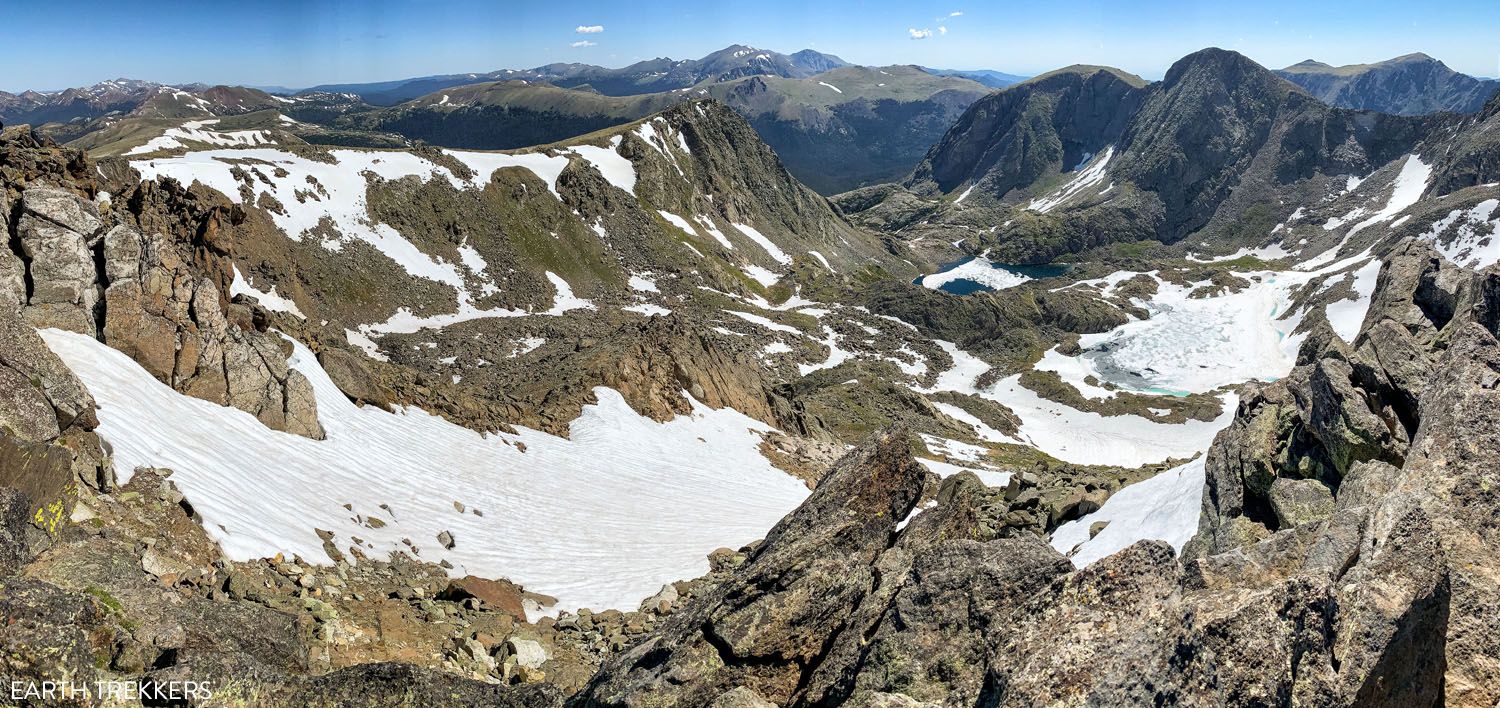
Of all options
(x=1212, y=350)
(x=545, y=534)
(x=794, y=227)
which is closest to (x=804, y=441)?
(x=545, y=534)

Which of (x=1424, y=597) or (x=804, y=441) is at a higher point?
(x=1424, y=597)

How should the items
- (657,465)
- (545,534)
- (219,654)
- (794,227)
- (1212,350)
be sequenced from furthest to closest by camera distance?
1. (794,227)
2. (1212,350)
3. (657,465)
4. (545,534)
5. (219,654)

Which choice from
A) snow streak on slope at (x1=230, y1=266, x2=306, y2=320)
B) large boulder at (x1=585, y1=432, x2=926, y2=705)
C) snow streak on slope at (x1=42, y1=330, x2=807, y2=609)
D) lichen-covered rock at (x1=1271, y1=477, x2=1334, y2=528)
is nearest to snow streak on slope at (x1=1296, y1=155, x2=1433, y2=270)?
lichen-covered rock at (x1=1271, y1=477, x2=1334, y2=528)

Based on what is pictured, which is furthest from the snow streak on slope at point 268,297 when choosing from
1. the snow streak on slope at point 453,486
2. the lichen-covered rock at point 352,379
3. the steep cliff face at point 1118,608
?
the steep cliff face at point 1118,608

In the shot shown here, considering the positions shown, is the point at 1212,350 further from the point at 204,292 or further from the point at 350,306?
the point at 204,292

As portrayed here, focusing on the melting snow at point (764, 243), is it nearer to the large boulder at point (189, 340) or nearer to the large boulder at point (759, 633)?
the large boulder at point (189, 340)

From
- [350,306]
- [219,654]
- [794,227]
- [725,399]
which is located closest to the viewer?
[219,654]

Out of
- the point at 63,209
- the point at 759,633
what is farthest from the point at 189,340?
the point at 759,633

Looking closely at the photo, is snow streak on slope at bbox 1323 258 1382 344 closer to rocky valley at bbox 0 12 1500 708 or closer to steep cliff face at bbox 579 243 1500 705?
rocky valley at bbox 0 12 1500 708
